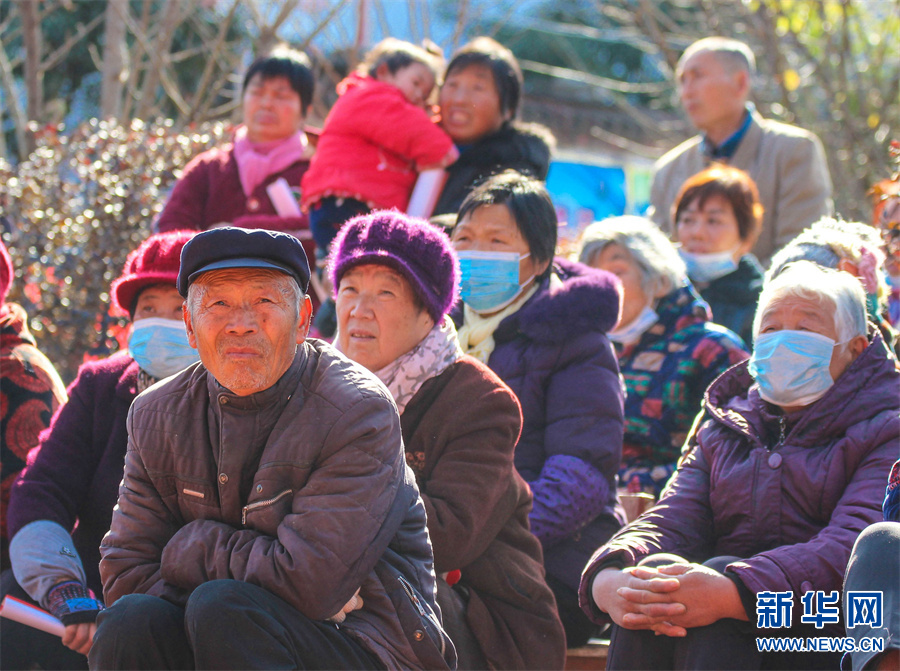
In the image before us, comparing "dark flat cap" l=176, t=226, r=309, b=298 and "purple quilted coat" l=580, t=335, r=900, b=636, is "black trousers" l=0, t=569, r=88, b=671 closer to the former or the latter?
"dark flat cap" l=176, t=226, r=309, b=298

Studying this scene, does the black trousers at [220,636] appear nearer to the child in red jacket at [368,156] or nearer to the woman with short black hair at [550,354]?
the woman with short black hair at [550,354]

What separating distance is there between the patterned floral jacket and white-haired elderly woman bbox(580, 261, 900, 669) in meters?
0.76

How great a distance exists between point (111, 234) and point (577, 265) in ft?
10.4

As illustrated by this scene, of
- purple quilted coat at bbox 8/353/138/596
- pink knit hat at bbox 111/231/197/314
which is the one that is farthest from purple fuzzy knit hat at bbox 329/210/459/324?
purple quilted coat at bbox 8/353/138/596

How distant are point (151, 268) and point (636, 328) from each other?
2.13 meters

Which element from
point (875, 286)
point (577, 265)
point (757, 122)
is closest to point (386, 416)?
point (577, 265)

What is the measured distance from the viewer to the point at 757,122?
6629mm

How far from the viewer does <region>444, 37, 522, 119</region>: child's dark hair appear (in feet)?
18.2

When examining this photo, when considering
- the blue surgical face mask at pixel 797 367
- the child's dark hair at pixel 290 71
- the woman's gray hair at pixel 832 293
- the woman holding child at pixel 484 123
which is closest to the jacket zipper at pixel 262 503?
the blue surgical face mask at pixel 797 367

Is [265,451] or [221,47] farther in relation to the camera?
[221,47]

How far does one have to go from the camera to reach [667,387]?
15.3ft

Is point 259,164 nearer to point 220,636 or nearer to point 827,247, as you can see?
point 827,247

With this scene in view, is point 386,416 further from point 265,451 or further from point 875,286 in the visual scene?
point 875,286

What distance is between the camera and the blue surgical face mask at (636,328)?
4867mm
